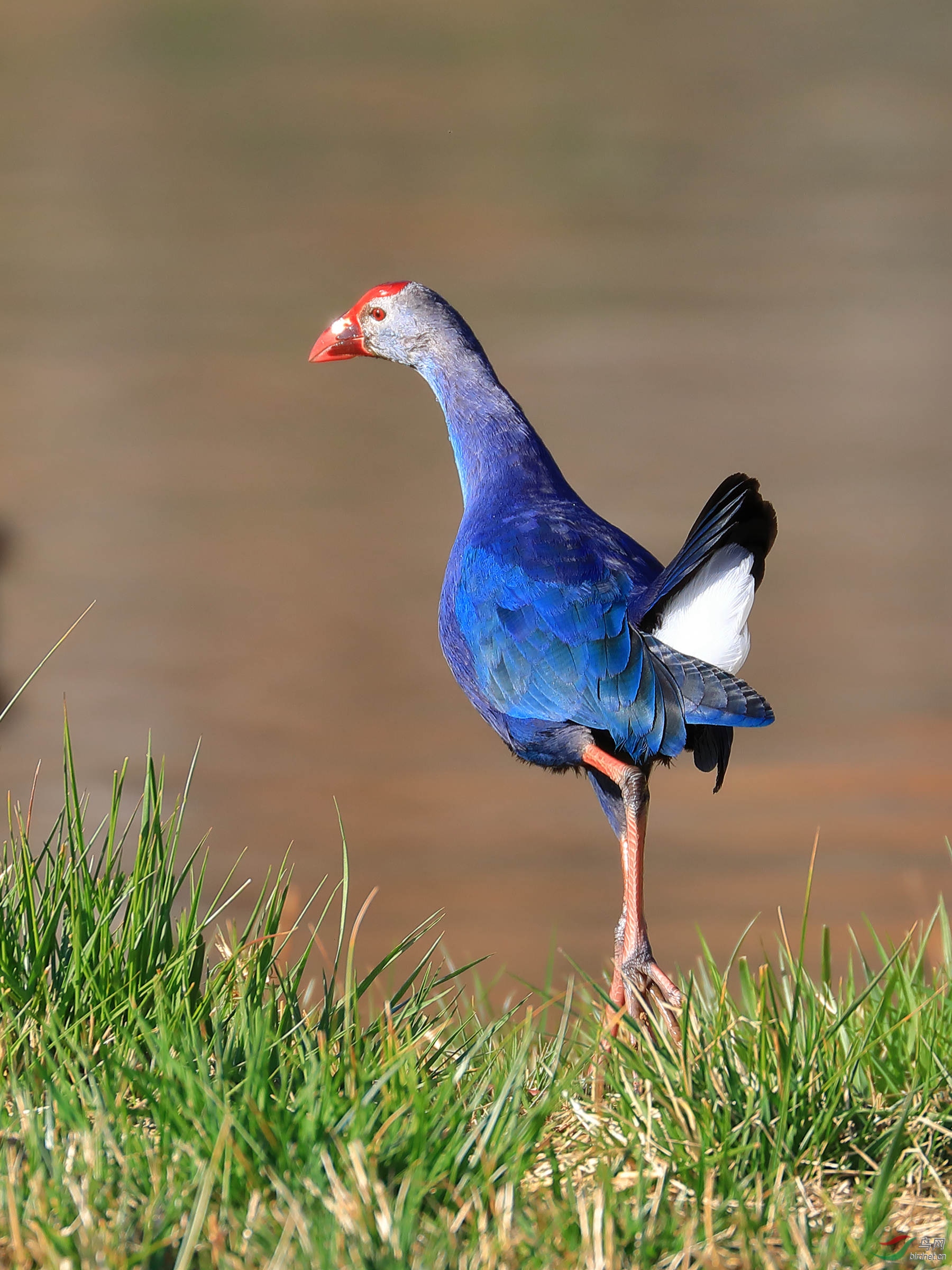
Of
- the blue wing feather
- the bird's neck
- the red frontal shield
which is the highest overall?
the red frontal shield

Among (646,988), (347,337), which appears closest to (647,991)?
(646,988)

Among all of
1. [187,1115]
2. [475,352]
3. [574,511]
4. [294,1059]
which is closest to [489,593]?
[574,511]

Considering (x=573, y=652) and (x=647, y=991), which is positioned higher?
(x=573, y=652)

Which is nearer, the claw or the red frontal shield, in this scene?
the claw

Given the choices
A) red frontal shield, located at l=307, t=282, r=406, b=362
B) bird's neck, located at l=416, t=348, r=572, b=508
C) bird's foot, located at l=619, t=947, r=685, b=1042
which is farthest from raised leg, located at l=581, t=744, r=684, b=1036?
red frontal shield, located at l=307, t=282, r=406, b=362

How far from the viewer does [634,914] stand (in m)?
1.67

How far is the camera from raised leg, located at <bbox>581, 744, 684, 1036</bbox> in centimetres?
165

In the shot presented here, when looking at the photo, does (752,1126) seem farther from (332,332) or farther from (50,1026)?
(332,332)

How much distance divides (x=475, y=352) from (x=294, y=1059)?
47.9 inches

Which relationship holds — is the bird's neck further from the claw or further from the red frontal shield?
A: the claw

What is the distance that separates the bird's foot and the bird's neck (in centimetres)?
71

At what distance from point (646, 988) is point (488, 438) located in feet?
2.90

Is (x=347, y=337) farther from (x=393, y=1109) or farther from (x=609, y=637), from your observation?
(x=393, y=1109)

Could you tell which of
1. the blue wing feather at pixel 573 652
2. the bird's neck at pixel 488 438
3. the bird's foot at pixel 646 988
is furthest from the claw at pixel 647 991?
the bird's neck at pixel 488 438
